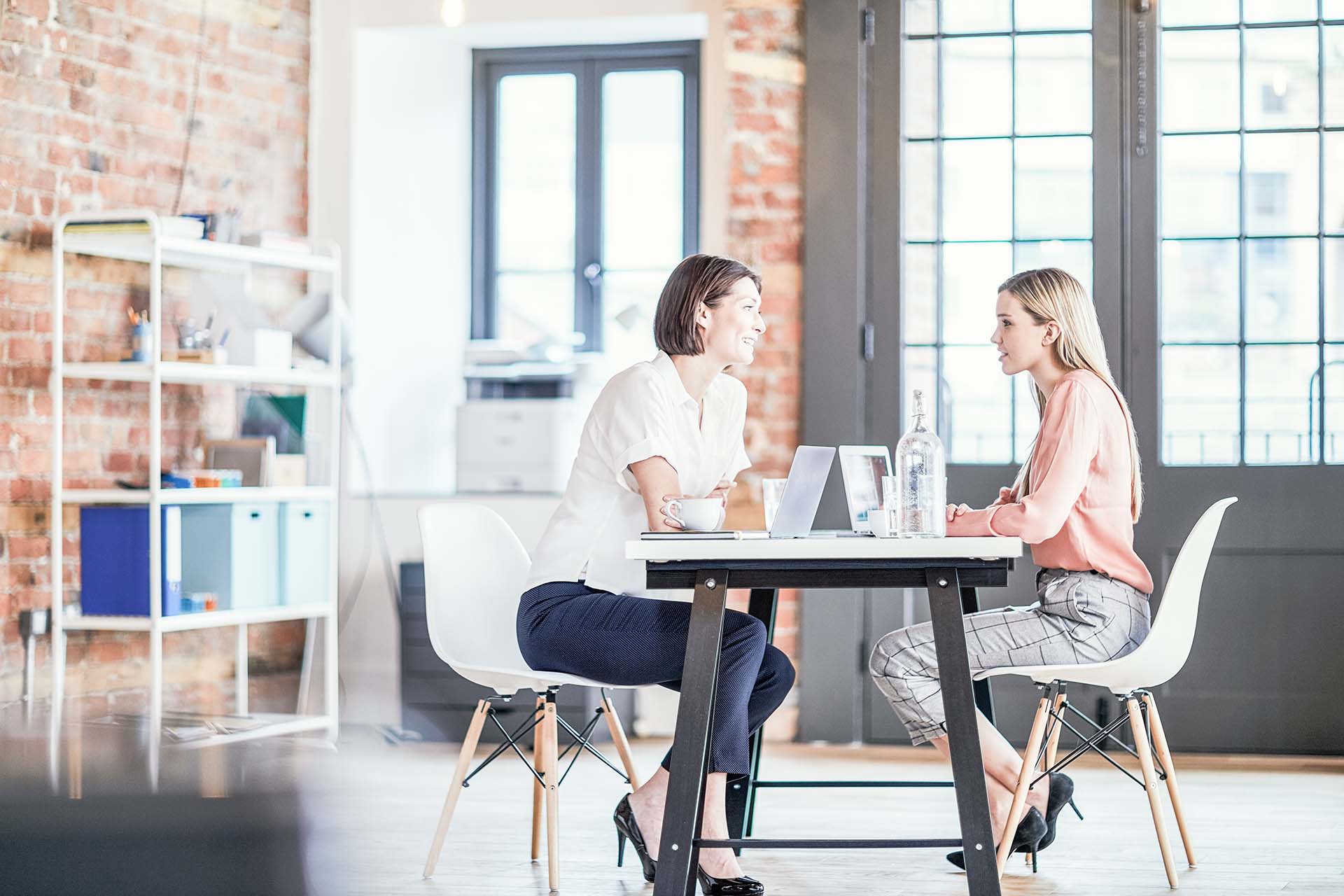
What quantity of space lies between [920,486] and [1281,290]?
A: 2426 mm

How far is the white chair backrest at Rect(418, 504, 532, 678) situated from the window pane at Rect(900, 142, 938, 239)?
200cm

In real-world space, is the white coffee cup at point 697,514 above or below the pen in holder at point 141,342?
below

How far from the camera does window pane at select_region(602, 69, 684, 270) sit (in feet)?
17.1

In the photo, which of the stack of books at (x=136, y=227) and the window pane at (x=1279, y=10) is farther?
the window pane at (x=1279, y=10)

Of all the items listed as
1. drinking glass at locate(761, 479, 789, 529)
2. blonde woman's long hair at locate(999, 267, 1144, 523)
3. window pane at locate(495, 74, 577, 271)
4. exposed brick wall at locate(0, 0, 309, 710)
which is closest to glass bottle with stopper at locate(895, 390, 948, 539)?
drinking glass at locate(761, 479, 789, 529)

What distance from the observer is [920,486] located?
238cm

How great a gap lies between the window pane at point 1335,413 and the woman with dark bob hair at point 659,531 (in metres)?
2.25

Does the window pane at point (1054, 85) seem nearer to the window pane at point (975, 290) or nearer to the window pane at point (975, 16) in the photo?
the window pane at point (975, 16)

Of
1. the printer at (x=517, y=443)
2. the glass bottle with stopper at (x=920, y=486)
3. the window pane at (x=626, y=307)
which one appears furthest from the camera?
the window pane at (x=626, y=307)

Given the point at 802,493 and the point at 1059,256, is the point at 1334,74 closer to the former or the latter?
the point at 1059,256

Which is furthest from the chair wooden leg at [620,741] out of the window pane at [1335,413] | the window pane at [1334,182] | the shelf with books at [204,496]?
the window pane at [1334,182]

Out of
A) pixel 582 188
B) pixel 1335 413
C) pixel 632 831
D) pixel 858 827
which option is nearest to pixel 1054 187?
pixel 1335 413

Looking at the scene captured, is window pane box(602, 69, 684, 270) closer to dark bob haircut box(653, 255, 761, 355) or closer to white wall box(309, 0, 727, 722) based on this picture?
white wall box(309, 0, 727, 722)

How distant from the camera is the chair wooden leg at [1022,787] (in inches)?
103
